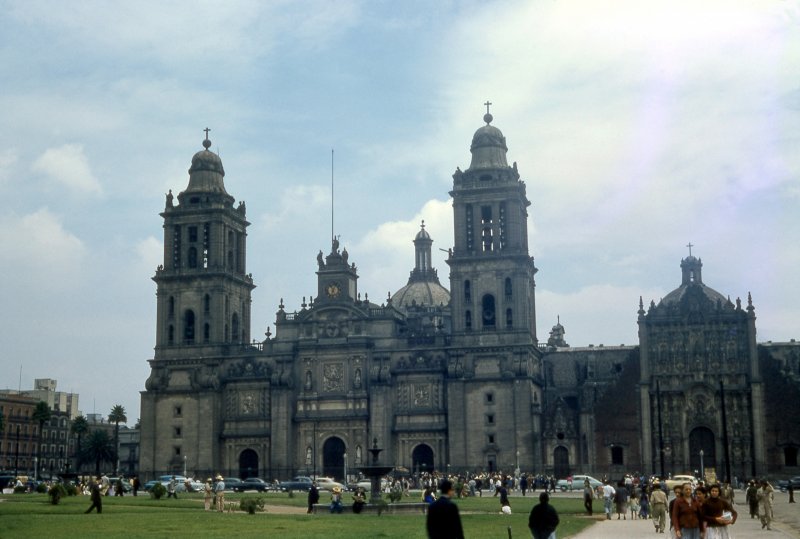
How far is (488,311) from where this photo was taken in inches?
3738

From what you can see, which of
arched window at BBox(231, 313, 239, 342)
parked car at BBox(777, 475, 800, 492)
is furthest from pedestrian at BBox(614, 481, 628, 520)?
arched window at BBox(231, 313, 239, 342)

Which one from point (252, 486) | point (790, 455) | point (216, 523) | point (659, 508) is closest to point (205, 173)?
point (252, 486)

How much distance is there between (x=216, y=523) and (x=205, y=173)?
6732 centimetres

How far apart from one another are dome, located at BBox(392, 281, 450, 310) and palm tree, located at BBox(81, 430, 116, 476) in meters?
35.2

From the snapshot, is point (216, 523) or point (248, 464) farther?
point (248, 464)

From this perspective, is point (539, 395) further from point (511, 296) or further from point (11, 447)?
point (11, 447)

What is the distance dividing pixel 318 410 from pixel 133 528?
199 ft

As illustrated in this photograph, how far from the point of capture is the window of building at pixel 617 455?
94.2 metres

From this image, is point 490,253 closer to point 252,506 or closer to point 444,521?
point 252,506

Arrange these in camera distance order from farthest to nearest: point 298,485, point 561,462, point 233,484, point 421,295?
1. point 421,295
2. point 561,462
3. point 233,484
4. point 298,485

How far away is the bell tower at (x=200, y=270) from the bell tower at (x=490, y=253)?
19697 millimetres

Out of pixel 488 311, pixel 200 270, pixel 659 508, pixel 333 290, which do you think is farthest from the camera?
pixel 200 270

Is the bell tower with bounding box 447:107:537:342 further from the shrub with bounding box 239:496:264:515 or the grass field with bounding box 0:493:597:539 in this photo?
the shrub with bounding box 239:496:264:515

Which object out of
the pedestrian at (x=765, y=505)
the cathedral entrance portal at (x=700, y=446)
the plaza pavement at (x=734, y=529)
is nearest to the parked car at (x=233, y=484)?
the cathedral entrance portal at (x=700, y=446)
